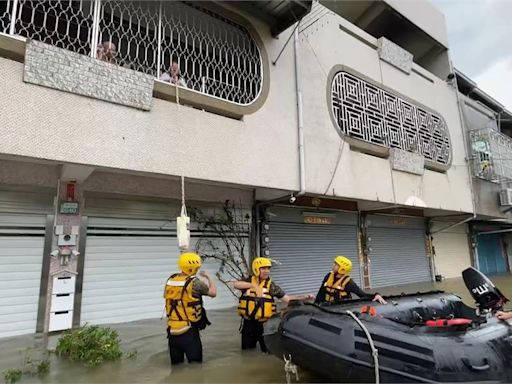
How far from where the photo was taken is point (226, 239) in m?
7.13

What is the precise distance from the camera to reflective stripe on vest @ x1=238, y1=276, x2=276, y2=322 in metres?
4.22

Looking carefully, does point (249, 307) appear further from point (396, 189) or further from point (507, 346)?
point (396, 189)

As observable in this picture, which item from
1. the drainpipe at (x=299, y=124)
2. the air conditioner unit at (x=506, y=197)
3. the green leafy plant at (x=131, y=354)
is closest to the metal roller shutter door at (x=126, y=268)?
the green leafy plant at (x=131, y=354)

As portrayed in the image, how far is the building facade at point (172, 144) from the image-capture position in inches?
176

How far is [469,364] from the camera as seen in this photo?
3.09m

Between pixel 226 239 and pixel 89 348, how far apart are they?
3.41 metres

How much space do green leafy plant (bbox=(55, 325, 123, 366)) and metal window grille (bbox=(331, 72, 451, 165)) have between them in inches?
231

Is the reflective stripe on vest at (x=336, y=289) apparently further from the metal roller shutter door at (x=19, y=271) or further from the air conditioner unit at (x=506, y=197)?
the air conditioner unit at (x=506, y=197)

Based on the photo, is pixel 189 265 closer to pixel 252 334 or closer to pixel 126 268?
pixel 252 334

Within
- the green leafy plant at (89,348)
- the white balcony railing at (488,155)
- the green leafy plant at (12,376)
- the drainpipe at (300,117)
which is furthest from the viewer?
the white balcony railing at (488,155)

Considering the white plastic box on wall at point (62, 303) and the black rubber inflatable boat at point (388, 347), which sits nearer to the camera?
the black rubber inflatable boat at point (388, 347)

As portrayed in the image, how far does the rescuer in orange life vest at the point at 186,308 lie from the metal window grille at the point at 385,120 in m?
5.07

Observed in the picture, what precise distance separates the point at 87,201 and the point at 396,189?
672 cm

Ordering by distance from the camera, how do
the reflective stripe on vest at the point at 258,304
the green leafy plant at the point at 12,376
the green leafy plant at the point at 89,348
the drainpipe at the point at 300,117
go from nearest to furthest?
the green leafy plant at the point at 12,376
the green leafy plant at the point at 89,348
the reflective stripe on vest at the point at 258,304
the drainpipe at the point at 300,117
